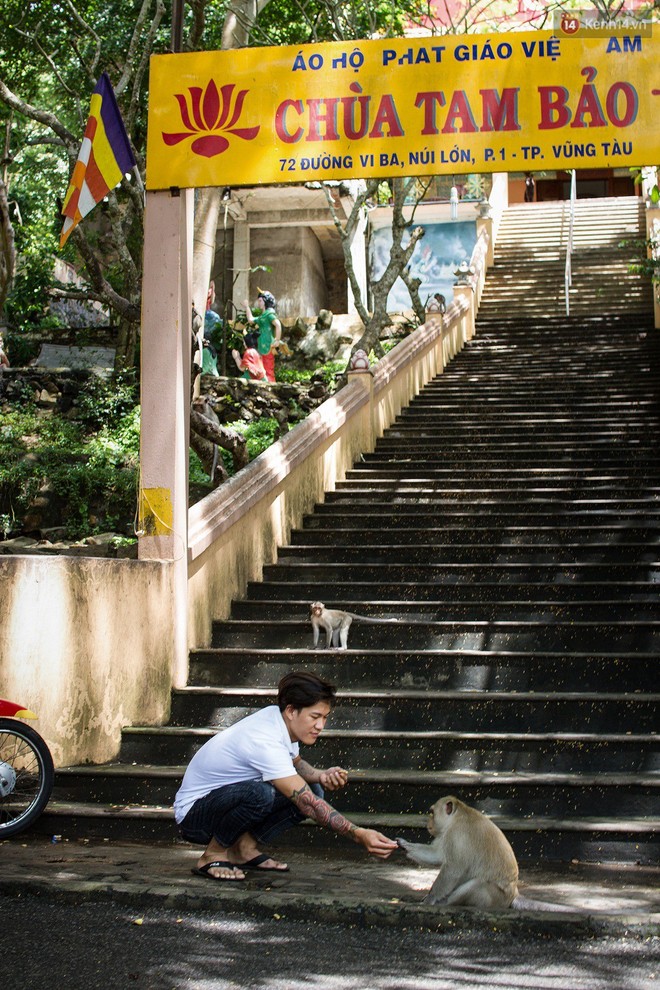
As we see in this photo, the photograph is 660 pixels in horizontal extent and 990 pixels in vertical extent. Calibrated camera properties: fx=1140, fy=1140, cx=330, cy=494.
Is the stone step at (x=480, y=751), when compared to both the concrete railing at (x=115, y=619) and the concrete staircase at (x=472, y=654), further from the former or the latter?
the concrete railing at (x=115, y=619)

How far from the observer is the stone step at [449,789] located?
5926 millimetres

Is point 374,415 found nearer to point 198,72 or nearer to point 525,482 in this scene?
point 525,482

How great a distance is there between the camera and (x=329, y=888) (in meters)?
4.96

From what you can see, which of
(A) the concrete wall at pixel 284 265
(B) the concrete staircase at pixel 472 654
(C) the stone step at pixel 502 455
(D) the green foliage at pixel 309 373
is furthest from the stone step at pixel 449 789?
(A) the concrete wall at pixel 284 265

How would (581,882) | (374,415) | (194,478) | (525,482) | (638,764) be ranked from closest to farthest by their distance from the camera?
(581,882) < (638,764) < (525,482) < (374,415) < (194,478)

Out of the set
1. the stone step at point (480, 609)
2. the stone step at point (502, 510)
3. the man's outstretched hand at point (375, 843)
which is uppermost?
the stone step at point (502, 510)

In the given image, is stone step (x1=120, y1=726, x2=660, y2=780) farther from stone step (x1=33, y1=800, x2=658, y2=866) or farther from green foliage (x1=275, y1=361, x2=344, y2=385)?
green foliage (x1=275, y1=361, x2=344, y2=385)

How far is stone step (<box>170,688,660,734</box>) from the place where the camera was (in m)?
6.62

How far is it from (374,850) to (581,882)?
1.35m

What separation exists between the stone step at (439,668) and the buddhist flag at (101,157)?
3.04m

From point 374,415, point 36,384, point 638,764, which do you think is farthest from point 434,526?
point 36,384

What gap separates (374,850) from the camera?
4.35 meters

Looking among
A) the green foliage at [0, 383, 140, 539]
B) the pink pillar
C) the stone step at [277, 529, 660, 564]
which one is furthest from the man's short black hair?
the green foliage at [0, 383, 140, 539]

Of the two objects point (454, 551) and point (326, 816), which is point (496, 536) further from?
point (326, 816)
